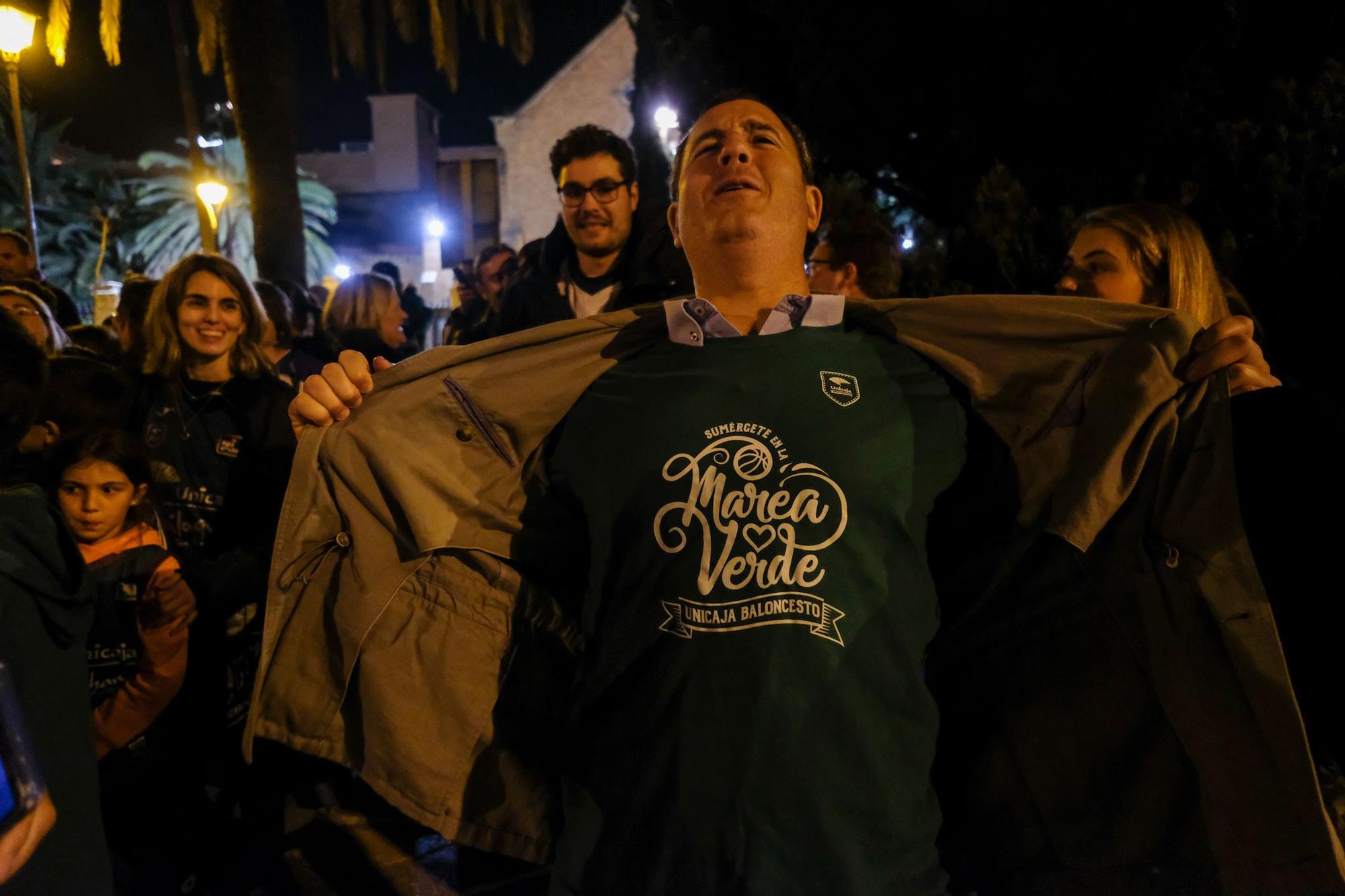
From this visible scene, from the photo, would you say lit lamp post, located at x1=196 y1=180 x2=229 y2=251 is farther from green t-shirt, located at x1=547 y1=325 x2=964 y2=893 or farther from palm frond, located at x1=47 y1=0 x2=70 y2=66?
green t-shirt, located at x1=547 y1=325 x2=964 y2=893

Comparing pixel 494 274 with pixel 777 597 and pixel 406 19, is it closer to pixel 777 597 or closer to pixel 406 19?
pixel 406 19

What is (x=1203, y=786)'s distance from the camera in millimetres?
1788

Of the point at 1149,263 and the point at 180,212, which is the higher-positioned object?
the point at 180,212

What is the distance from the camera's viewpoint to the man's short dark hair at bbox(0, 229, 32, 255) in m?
5.88

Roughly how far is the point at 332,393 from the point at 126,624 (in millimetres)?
1537

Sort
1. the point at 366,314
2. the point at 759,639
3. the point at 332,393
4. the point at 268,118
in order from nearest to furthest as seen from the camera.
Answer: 1. the point at 759,639
2. the point at 332,393
3. the point at 366,314
4. the point at 268,118

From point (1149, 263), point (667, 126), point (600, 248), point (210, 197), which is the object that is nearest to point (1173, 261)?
point (1149, 263)

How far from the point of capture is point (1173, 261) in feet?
8.75

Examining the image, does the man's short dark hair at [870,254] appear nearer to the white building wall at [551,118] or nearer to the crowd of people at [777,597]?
the crowd of people at [777,597]

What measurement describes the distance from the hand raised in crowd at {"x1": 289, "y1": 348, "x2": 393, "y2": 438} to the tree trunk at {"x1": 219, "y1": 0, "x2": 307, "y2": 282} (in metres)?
7.47

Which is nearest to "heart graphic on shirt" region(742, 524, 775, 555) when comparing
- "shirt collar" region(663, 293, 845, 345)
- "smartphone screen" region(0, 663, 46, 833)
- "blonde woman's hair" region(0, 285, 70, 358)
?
"shirt collar" region(663, 293, 845, 345)

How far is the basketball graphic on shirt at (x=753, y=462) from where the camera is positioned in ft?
5.93

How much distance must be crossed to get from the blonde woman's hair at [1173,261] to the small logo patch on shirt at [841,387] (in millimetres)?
1304

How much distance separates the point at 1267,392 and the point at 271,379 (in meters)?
3.37
